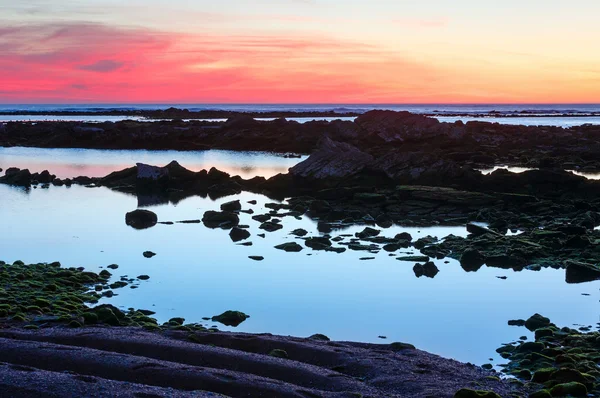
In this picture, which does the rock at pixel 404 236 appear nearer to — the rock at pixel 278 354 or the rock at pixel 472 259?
the rock at pixel 472 259

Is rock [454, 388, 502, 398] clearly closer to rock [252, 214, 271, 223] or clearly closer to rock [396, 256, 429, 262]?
rock [396, 256, 429, 262]

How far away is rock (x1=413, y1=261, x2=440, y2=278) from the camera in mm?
23438

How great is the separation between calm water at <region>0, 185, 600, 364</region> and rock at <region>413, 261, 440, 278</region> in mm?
345

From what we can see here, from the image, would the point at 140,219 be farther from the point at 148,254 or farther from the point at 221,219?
the point at 148,254

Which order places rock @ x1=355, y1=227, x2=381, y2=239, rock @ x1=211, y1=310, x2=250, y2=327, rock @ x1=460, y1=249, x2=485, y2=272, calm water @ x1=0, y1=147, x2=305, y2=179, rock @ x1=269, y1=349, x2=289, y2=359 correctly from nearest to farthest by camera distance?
rock @ x1=269, y1=349, x2=289, y2=359, rock @ x1=211, y1=310, x2=250, y2=327, rock @ x1=460, y1=249, x2=485, y2=272, rock @ x1=355, y1=227, x2=381, y2=239, calm water @ x1=0, y1=147, x2=305, y2=179

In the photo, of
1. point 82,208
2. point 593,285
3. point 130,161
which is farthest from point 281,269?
point 130,161

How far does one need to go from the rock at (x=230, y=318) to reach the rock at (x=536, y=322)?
25.1ft

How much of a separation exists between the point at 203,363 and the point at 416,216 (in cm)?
2387

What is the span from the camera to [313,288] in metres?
21.7

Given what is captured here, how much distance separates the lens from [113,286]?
21016 millimetres

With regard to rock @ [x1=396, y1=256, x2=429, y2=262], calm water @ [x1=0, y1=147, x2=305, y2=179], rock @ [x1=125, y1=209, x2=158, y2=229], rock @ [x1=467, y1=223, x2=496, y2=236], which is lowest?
calm water @ [x1=0, y1=147, x2=305, y2=179]

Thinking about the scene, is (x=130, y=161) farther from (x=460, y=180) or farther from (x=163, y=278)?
(x=163, y=278)

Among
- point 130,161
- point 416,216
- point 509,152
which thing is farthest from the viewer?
point 509,152

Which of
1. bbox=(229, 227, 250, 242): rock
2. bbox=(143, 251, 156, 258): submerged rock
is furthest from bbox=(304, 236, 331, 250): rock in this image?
bbox=(143, 251, 156, 258): submerged rock
